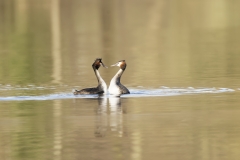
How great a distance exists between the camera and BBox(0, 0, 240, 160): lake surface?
14.9 meters

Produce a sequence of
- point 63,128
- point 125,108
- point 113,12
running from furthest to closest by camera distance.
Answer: point 113,12 → point 125,108 → point 63,128

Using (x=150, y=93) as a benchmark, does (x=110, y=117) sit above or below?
below

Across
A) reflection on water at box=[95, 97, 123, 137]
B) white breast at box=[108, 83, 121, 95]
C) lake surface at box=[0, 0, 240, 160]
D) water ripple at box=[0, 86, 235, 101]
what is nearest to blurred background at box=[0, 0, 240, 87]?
lake surface at box=[0, 0, 240, 160]

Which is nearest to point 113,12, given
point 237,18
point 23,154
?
point 237,18

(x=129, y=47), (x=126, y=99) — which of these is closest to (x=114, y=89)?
(x=126, y=99)

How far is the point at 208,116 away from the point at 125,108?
213 centimetres

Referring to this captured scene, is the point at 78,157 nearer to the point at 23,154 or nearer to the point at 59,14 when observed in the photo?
the point at 23,154

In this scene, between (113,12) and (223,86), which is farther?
(113,12)

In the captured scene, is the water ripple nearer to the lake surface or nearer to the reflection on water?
the lake surface

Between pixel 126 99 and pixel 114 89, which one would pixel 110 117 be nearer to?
pixel 126 99

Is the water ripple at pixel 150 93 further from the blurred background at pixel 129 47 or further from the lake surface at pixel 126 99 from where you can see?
the blurred background at pixel 129 47

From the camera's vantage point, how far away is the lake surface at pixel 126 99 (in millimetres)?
14930

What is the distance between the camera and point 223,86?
75.2 feet

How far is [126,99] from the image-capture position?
21250 millimetres
